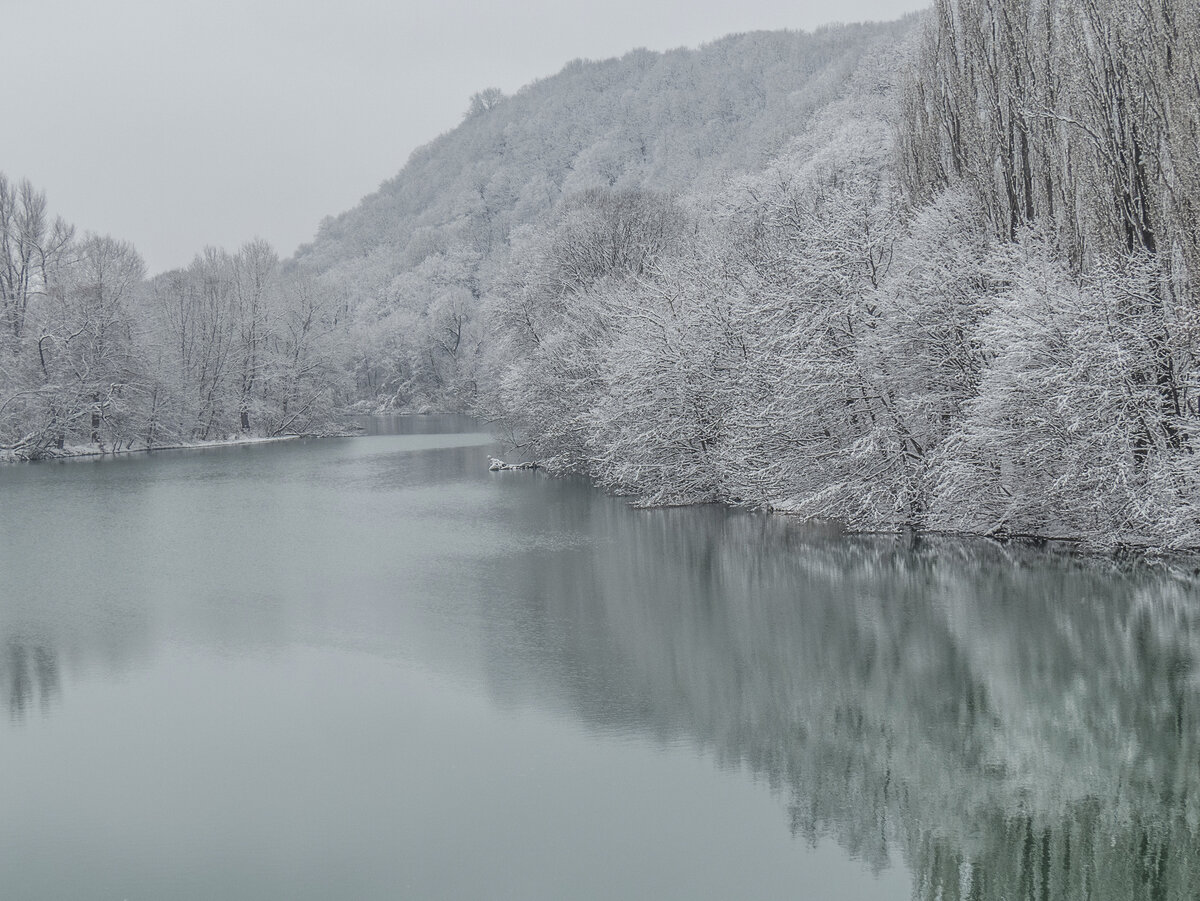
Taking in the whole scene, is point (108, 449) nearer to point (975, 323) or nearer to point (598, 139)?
point (975, 323)

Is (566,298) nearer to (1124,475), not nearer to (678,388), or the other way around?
(678,388)

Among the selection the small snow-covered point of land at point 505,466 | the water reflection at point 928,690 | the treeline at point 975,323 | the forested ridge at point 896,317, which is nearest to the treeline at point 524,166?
the forested ridge at point 896,317

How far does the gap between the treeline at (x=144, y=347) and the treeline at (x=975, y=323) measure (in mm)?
29689

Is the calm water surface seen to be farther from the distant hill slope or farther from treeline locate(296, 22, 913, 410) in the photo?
the distant hill slope

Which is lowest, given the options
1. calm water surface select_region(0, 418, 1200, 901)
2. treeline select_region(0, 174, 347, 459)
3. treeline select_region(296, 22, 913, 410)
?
calm water surface select_region(0, 418, 1200, 901)

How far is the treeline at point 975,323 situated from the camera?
1731 centimetres

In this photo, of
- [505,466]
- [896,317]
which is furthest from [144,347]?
[896,317]

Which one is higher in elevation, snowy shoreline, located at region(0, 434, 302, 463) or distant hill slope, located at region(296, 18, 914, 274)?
distant hill slope, located at region(296, 18, 914, 274)

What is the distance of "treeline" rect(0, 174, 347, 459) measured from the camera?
49219 millimetres

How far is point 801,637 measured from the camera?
1392 cm

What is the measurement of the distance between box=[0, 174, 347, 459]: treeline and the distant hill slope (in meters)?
24.5

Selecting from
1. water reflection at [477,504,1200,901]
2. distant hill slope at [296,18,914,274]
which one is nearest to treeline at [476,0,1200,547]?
water reflection at [477,504,1200,901]

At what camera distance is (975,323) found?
20.8 metres

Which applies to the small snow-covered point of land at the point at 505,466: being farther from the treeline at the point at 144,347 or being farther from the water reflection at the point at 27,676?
the water reflection at the point at 27,676
